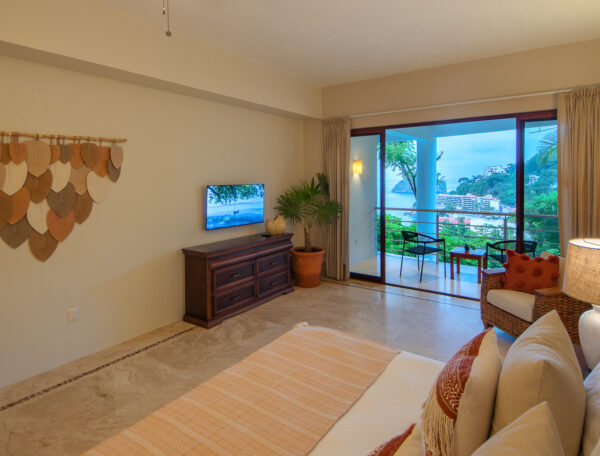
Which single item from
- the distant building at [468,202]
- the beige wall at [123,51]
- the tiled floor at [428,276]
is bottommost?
the tiled floor at [428,276]

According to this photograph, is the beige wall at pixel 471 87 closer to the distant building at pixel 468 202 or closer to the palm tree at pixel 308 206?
the palm tree at pixel 308 206

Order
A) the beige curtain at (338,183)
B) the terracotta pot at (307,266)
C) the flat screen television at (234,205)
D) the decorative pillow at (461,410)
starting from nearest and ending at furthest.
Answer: the decorative pillow at (461,410) < the flat screen television at (234,205) < the terracotta pot at (307,266) < the beige curtain at (338,183)

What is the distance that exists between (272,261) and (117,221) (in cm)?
192

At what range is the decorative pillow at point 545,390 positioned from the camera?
3.59ft

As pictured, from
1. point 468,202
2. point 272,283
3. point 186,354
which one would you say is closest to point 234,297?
point 272,283

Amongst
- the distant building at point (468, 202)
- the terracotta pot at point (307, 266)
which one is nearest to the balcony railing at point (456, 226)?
the distant building at point (468, 202)

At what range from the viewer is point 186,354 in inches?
130

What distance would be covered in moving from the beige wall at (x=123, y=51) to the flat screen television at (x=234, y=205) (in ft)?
3.34

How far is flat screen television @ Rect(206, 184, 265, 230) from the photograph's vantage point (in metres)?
4.32

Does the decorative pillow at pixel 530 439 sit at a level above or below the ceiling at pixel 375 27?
below

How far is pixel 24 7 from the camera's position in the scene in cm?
259

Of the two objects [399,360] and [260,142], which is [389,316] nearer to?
[399,360]

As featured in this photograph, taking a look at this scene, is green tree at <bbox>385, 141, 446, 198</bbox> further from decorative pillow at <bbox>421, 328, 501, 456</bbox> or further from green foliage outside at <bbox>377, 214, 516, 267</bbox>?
decorative pillow at <bbox>421, 328, 501, 456</bbox>

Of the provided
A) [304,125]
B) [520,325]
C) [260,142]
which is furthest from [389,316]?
[304,125]
